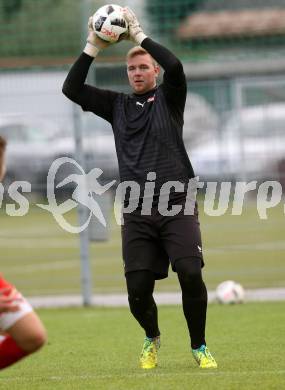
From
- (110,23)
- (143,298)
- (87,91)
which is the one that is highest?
(110,23)

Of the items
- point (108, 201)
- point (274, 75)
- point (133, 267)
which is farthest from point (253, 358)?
point (274, 75)

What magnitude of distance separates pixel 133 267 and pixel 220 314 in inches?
161

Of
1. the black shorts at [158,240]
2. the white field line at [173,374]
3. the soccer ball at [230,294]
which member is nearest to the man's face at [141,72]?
the black shorts at [158,240]

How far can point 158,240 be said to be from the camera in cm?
752

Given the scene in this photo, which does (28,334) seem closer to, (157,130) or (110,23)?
(157,130)

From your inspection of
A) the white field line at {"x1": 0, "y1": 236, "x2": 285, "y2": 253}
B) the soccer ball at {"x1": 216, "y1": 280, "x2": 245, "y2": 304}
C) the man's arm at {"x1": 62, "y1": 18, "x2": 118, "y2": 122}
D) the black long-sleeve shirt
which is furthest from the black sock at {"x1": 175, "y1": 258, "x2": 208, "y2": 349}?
the white field line at {"x1": 0, "y1": 236, "x2": 285, "y2": 253}

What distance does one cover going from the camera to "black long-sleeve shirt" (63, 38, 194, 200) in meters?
7.41

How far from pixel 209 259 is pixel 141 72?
8370 mm

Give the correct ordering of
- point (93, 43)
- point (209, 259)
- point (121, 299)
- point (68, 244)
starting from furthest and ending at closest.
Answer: point (68, 244), point (209, 259), point (121, 299), point (93, 43)

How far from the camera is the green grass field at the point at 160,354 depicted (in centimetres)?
693

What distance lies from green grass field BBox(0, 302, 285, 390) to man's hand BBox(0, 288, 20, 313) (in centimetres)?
98

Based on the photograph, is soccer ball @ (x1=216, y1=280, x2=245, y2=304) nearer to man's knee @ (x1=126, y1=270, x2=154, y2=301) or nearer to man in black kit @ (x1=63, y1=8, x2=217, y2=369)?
man in black kit @ (x1=63, y1=8, x2=217, y2=369)

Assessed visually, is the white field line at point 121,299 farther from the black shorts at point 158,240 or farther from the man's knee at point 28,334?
the man's knee at point 28,334

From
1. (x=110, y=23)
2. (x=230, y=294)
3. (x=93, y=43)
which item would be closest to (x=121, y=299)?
(x=230, y=294)
